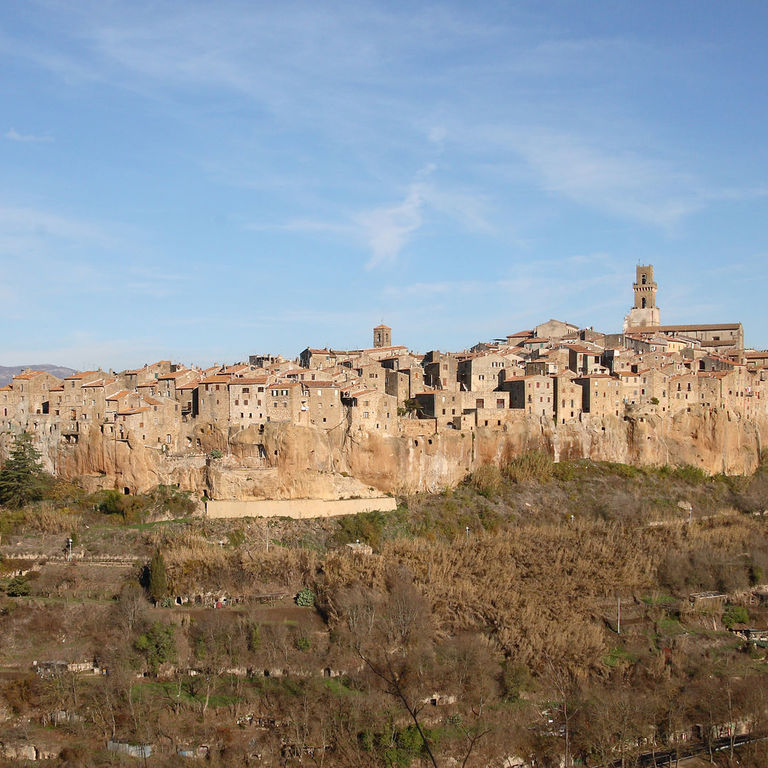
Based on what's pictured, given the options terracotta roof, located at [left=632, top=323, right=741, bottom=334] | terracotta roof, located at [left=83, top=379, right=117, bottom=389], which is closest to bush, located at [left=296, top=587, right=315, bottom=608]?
terracotta roof, located at [left=83, top=379, right=117, bottom=389]

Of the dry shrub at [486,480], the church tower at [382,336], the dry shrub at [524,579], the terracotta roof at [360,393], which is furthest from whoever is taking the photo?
the church tower at [382,336]

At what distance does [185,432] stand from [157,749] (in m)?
21.1

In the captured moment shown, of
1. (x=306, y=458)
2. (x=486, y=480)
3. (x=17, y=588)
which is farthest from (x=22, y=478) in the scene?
(x=486, y=480)

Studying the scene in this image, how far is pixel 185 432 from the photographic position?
4841 cm

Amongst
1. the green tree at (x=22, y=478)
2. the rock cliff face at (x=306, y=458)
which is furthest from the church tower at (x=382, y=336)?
the green tree at (x=22, y=478)

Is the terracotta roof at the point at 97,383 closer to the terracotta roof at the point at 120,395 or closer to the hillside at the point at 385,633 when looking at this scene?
the terracotta roof at the point at 120,395

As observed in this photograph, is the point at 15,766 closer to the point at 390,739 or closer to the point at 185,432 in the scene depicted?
the point at 390,739

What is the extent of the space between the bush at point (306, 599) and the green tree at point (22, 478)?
14142 mm

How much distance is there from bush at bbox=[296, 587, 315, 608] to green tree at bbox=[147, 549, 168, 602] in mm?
5415

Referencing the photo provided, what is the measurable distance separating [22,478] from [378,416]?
17390 millimetres

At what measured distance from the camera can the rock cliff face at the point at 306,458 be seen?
46.4 m

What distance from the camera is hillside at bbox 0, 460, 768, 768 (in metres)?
30.7

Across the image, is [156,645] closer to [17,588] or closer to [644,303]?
[17,588]

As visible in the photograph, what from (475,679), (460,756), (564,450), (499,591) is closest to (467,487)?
(564,450)
